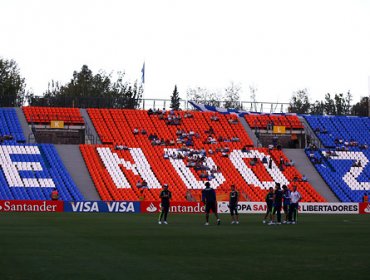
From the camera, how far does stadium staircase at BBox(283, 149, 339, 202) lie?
227 feet

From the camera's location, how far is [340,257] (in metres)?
17.7

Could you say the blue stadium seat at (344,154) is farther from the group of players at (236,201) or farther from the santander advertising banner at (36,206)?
the group of players at (236,201)

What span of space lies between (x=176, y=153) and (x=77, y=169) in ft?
33.4

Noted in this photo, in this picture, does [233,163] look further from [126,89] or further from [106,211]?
[126,89]

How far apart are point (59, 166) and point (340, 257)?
50055 mm

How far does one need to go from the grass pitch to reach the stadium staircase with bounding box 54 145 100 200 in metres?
36.2

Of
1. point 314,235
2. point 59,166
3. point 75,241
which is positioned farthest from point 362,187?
point 75,241

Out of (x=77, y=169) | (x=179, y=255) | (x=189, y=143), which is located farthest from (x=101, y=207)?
(x=179, y=255)

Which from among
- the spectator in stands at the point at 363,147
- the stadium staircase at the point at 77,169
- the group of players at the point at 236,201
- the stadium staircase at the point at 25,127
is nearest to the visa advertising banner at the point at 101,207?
the stadium staircase at the point at 77,169

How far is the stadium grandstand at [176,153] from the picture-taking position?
63812 mm

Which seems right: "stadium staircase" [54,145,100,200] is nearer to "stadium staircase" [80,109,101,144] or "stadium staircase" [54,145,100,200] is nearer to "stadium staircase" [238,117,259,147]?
"stadium staircase" [80,109,101,144]

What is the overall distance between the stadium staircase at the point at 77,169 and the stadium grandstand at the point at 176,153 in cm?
9

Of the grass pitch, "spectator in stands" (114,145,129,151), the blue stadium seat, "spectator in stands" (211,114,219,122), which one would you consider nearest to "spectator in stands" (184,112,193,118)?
"spectator in stands" (211,114,219,122)

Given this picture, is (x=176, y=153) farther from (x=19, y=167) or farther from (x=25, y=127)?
(x=19, y=167)
